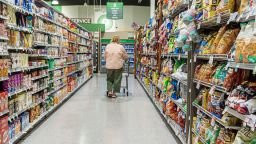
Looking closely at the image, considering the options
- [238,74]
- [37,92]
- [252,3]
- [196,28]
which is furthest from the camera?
[37,92]

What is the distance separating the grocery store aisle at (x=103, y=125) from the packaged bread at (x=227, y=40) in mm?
2048

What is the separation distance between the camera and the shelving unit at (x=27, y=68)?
3438 millimetres

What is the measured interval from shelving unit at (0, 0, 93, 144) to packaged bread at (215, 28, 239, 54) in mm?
2553

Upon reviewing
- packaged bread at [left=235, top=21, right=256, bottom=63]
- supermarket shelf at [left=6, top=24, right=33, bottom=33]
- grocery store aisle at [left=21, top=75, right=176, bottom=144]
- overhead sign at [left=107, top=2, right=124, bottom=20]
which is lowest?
grocery store aisle at [left=21, top=75, right=176, bottom=144]

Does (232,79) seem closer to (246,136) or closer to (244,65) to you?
(244,65)

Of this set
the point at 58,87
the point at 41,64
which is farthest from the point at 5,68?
the point at 58,87

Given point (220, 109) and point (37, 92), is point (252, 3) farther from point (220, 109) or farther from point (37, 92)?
point (37, 92)

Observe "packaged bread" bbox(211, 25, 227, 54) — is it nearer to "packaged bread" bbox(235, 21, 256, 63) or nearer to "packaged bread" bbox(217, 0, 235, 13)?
"packaged bread" bbox(217, 0, 235, 13)

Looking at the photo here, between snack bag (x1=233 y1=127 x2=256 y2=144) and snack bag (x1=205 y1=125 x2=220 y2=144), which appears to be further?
snack bag (x1=205 y1=125 x2=220 y2=144)

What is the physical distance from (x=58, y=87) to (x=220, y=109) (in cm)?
473

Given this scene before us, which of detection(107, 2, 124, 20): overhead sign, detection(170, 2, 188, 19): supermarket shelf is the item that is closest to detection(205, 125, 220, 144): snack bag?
detection(170, 2, 188, 19): supermarket shelf

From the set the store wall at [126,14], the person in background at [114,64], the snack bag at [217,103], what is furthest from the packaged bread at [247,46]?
the store wall at [126,14]

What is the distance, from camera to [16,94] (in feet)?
12.9

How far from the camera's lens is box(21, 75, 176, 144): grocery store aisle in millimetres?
4152
